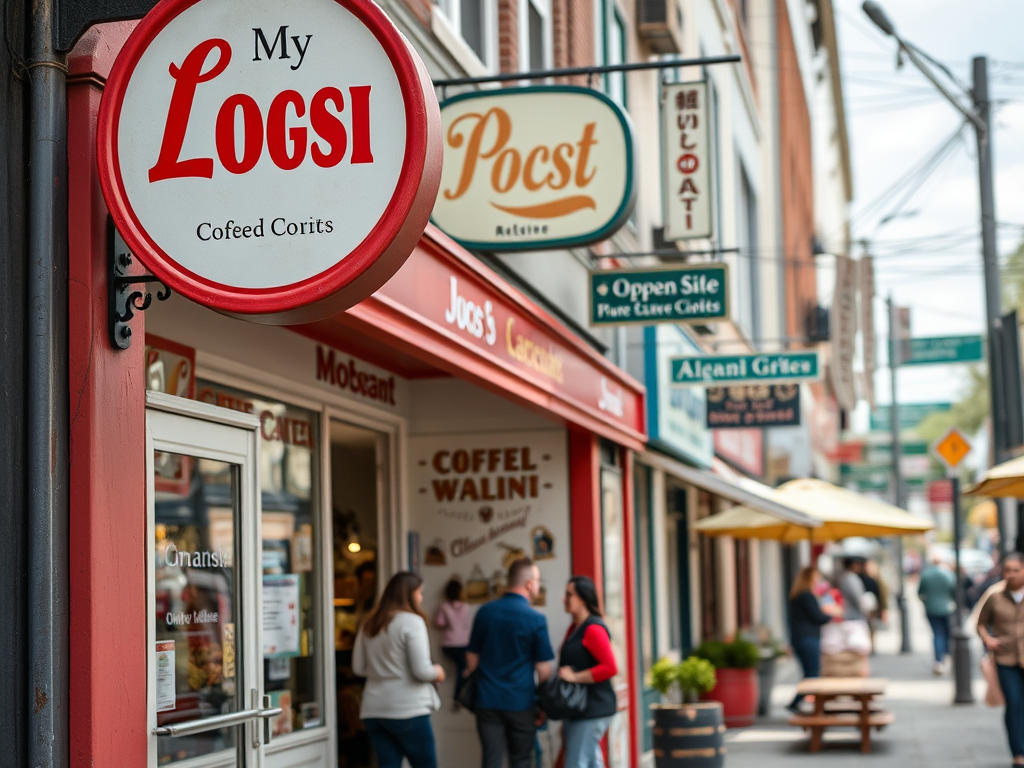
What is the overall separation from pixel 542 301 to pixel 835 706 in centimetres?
602

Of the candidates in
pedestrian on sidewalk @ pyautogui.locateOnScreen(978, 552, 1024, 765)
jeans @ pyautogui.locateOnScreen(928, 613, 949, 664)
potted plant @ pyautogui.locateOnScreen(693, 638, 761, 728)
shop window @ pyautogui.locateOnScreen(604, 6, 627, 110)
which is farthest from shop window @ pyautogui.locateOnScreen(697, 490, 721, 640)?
A: pedestrian on sidewalk @ pyautogui.locateOnScreen(978, 552, 1024, 765)

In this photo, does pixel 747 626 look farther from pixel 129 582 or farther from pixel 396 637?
pixel 129 582

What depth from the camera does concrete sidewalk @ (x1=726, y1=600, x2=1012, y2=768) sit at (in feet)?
41.0

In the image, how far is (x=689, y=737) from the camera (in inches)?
433

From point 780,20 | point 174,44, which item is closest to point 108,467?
point 174,44

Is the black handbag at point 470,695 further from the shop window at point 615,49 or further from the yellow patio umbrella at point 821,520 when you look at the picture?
the yellow patio umbrella at point 821,520

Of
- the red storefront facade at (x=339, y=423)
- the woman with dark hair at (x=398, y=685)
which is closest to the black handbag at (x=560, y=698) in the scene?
Result: the woman with dark hair at (x=398, y=685)

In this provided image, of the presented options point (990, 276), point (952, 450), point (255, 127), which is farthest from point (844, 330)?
point (255, 127)

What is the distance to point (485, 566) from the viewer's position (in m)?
10.8

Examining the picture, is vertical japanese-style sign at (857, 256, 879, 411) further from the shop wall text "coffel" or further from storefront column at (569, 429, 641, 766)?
the shop wall text "coffel"

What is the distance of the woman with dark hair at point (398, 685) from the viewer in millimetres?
8133

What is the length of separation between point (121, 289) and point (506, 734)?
17.3 feet

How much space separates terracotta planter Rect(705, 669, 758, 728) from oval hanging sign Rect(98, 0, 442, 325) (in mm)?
→ 12305

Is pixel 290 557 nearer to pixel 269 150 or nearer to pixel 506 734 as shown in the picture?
pixel 506 734
